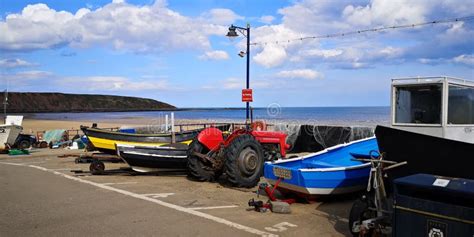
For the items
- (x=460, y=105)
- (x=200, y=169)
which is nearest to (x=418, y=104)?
(x=460, y=105)

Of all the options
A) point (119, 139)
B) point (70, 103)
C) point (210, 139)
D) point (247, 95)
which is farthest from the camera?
point (70, 103)

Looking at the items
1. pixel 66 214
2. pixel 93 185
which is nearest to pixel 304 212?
pixel 66 214

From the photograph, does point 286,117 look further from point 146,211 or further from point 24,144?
point 146,211

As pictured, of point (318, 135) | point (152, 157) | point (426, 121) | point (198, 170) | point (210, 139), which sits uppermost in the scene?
point (426, 121)

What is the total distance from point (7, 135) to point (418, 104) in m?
19.8

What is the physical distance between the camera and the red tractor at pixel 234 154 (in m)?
10.1

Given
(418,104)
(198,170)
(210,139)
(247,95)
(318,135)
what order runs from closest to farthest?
(418,104) → (198,170) → (210,139) → (318,135) → (247,95)

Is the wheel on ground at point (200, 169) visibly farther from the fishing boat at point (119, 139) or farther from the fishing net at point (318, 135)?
the fishing net at point (318, 135)

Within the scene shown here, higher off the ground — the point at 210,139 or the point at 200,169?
the point at 210,139

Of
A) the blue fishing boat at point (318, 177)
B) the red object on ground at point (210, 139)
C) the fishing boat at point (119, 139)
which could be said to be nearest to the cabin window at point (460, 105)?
the blue fishing boat at point (318, 177)

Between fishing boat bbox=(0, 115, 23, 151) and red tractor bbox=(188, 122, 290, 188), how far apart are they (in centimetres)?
1404

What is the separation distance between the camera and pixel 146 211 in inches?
306

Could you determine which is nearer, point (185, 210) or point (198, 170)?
point (185, 210)

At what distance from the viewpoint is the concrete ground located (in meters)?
6.56
